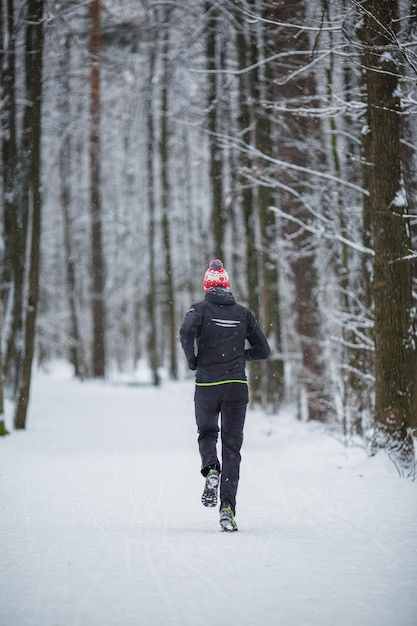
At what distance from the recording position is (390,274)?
8.74 m

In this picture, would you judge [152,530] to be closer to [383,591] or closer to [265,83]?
[383,591]

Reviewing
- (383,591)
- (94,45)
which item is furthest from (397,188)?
(94,45)

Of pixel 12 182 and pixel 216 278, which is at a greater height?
pixel 12 182

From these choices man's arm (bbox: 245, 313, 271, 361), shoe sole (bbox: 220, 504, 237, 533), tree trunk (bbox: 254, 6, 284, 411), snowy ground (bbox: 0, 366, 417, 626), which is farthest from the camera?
tree trunk (bbox: 254, 6, 284, 411)

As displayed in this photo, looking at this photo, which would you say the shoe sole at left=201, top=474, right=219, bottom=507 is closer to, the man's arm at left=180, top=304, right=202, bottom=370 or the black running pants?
the black running pants

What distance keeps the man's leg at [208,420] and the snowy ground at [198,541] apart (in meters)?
0.57

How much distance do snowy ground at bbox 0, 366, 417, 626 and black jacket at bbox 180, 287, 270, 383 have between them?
1.29 m

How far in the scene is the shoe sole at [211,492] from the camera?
620 cm

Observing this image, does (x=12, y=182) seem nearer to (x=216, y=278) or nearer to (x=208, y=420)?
(x=216, y=278)

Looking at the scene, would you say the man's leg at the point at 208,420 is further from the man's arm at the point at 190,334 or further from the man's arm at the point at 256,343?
the man's arm at the point at 256,343

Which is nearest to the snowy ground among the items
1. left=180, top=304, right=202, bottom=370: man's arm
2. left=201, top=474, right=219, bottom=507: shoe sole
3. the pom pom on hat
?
left=201, top=474, right=219, bottom=507: shoe sole

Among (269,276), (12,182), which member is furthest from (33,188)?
(269,276)

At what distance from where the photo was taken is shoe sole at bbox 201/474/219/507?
620 cm

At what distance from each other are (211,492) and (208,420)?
58 centimetres
